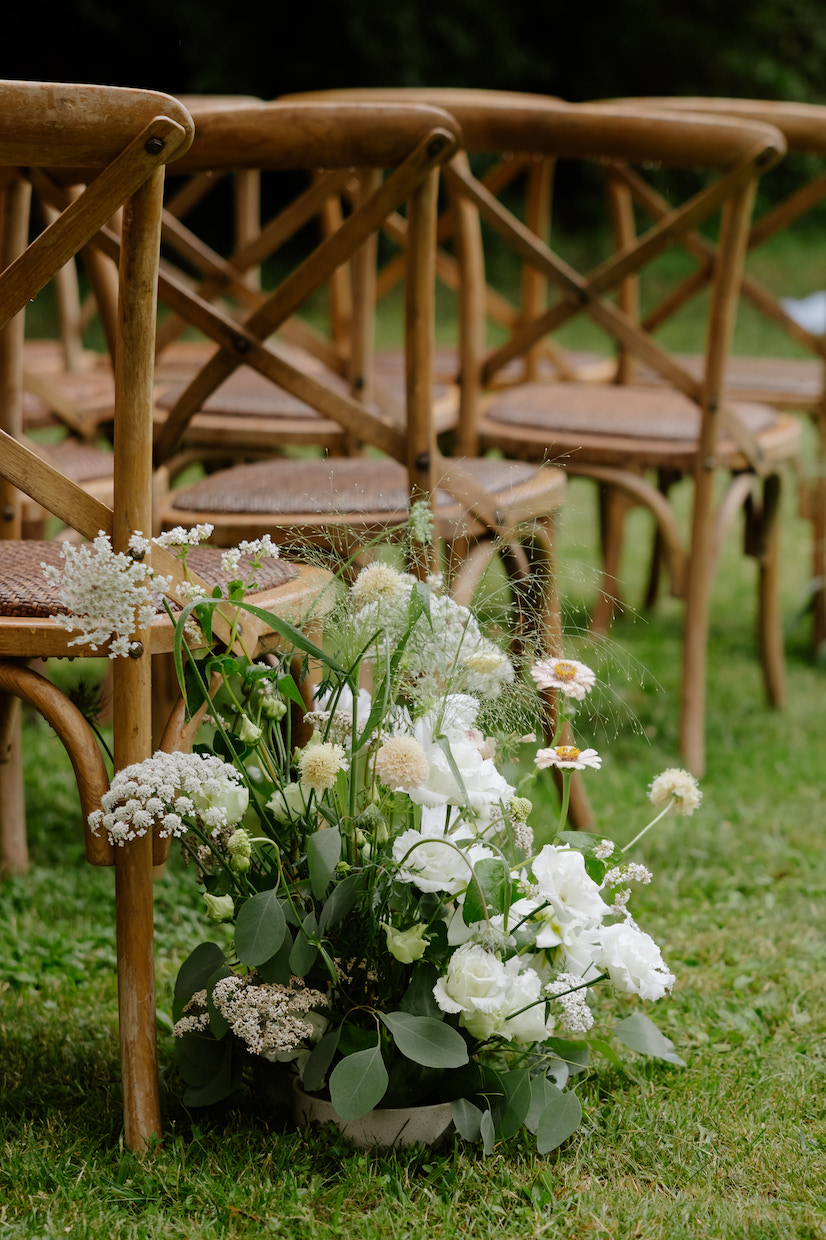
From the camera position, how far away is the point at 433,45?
43.6ft

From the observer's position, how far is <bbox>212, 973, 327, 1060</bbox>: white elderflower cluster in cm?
132

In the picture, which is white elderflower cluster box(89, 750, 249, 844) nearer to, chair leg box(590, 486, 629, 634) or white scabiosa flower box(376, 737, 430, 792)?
white scabiosa flower box(376, 737, 430, 792)

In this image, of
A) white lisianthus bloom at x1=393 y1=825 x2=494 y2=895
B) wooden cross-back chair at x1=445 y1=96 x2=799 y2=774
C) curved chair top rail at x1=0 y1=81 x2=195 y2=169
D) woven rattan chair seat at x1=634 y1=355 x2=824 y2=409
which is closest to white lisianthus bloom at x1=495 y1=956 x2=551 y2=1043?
white lisianthus bloom at x1=393 y1=825 x2=494 y2=895

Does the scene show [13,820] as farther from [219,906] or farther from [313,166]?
[313,166]

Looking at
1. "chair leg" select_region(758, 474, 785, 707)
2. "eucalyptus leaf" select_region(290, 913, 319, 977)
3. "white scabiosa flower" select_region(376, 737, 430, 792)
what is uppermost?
"chair leg" select_region(758, 474, 785, 707)

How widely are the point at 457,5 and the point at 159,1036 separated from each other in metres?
13.4

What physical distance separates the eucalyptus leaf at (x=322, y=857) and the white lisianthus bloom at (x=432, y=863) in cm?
6

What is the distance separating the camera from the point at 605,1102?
1.52m

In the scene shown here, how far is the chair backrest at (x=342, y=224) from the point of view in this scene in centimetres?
171

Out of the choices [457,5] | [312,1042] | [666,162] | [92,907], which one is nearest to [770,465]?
[666,162]

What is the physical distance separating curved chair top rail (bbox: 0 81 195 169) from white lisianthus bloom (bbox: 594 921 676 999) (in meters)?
0.90

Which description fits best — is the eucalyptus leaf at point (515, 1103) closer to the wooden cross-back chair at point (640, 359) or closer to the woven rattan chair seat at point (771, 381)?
the wooden cross-back chair at point (640, 359)

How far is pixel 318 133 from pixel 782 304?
221cm

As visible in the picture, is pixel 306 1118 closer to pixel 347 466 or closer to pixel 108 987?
pixel 108 987
